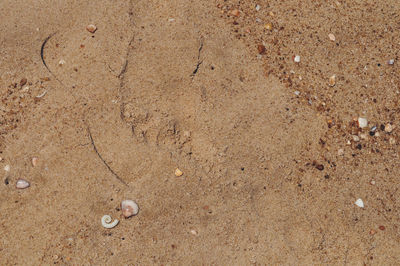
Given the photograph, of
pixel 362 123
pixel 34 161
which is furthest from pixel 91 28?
pixel 362 123

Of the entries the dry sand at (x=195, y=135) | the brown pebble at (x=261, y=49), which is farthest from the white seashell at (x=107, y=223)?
the brown pebble at (x=261, y=49)

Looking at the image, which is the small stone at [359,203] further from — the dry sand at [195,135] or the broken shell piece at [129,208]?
the broken shell piece at [129,208]

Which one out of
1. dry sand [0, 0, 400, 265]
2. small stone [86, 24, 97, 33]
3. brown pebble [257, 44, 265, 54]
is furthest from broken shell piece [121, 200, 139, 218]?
brown pebble [257, 44, 265, 54]

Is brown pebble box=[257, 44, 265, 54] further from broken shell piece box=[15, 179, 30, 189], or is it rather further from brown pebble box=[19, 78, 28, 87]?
broken shell piece box=[15, 179, 30, 189]

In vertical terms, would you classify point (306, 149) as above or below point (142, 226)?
above

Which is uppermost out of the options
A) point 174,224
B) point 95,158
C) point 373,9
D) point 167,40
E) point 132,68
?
point 373,9

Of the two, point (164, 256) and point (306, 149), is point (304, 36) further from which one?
point (164, 256)

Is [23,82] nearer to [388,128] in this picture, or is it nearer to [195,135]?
[195,135]

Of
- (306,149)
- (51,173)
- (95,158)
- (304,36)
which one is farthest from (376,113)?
(51,173)
